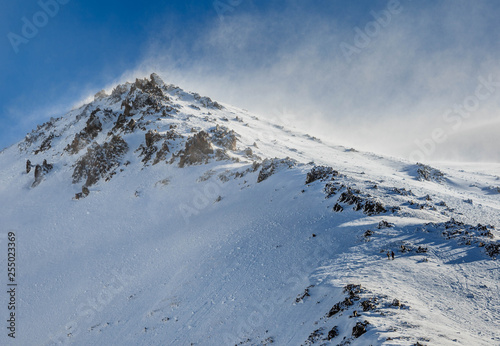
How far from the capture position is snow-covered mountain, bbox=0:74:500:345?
13.6 meters

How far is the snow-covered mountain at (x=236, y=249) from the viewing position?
1357cm

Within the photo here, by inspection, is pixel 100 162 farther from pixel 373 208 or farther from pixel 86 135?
pixel 373 208

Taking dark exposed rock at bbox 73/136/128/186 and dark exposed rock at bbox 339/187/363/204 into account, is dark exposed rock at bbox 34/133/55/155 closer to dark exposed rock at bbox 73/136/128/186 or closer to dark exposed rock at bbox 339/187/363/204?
dark exposed rock at bbox 73/136/128/186

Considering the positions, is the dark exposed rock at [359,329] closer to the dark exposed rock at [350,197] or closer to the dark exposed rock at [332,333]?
the dark exposed rock at [332,333]

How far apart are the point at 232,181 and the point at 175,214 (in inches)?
362

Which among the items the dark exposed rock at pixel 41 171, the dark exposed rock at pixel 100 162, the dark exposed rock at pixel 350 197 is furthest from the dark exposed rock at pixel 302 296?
the dark exposed rock at pixel 41 171

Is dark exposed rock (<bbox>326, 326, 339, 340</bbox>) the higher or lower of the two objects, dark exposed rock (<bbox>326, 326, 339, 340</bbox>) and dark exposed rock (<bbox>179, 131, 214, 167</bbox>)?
the lower

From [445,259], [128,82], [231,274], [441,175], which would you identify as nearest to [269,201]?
[231,274]

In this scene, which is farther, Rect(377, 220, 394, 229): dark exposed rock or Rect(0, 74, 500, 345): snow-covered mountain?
Rect(377, 220, 394, 229): dark exposed rock

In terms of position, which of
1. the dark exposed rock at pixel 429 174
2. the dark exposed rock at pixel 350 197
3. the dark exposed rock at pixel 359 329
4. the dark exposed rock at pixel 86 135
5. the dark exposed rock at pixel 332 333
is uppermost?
the dark exposed rock at pixel 86 135

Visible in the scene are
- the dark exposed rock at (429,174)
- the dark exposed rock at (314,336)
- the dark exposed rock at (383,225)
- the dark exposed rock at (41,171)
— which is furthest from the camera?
the dark exposed rock at (41,171)

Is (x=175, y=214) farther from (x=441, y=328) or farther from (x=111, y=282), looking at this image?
(x=441, y=328)

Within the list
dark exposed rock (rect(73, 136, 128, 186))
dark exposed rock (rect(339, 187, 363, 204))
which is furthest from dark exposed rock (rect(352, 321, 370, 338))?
dark exposed rock (rect(73, 136, 128, 186))

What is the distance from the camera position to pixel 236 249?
78.2ft
